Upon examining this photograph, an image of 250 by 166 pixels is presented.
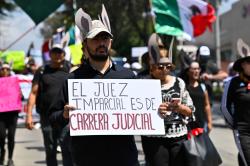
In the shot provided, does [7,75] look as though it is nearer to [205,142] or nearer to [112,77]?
[205,142]

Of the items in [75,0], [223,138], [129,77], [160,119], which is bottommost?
[223,138]

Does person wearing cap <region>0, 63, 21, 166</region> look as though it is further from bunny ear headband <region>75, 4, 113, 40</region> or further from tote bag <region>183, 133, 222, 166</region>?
bunny ear headband <region>75, 4, 113, 40</region>

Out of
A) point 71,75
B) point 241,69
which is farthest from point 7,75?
point 71,75

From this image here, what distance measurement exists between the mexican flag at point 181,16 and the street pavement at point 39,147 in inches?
95.0

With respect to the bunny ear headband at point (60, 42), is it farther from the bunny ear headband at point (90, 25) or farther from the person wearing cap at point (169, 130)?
the bunny ear headband at point (90, 25)

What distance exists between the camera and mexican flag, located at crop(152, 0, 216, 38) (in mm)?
12797

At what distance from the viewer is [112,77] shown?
13.6 ft

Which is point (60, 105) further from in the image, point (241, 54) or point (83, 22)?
point (241, 54)

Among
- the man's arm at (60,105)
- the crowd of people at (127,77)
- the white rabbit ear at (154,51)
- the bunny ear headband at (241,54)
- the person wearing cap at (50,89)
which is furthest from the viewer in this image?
the person wearing cap at (50,89)

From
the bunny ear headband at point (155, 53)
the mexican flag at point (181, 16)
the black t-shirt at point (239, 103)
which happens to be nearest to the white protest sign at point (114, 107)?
the bunny ear headband at point (155, 53)

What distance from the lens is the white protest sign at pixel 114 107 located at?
402cm

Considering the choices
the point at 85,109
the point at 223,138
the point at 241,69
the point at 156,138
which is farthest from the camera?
the point at 223,138

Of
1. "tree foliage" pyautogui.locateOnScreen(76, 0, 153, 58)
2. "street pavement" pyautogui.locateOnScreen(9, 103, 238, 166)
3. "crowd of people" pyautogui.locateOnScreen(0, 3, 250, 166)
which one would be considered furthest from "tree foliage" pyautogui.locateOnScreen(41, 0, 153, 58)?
"street pavement" pyautogui.locateOnScreen(9, 103, 238, 166)

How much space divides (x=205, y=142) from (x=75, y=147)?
1940 millimetres
